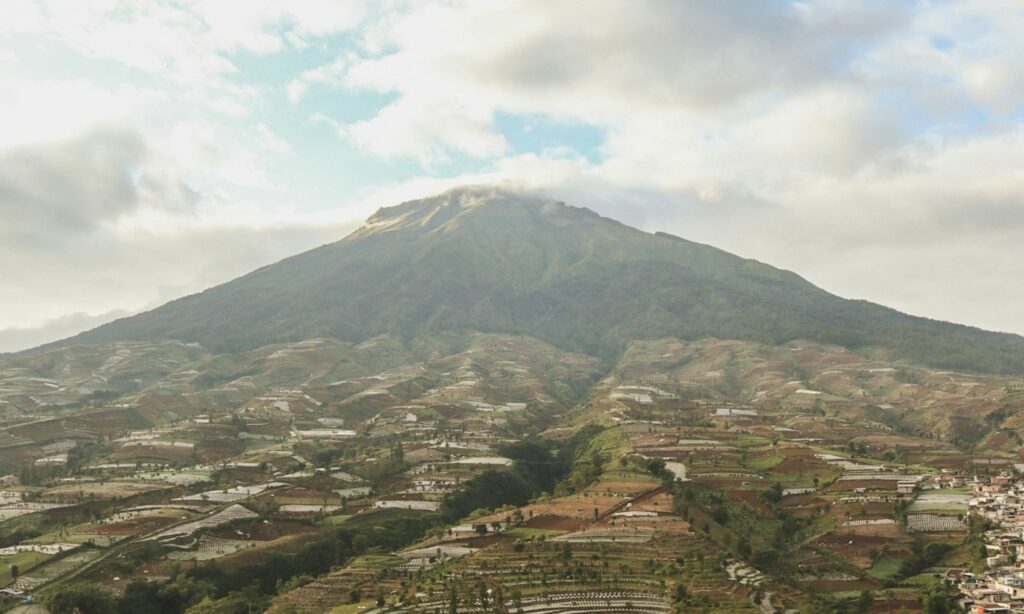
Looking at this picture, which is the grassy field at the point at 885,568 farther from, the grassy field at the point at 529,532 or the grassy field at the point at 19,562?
the grassy field at the point at 19,562

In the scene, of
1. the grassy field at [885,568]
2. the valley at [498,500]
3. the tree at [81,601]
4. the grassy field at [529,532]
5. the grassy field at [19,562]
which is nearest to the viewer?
the tree at [81,601]

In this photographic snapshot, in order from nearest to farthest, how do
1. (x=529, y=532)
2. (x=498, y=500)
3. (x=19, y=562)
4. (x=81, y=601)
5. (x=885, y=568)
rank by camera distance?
(x=81, y=601), (x=885, y=568), (x=19, y=562), (x=529, y=532), (x=498, y=500)

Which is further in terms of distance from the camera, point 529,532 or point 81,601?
point 529,532

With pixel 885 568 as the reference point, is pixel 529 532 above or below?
above

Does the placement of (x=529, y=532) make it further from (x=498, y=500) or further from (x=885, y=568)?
(x=885, y=568)

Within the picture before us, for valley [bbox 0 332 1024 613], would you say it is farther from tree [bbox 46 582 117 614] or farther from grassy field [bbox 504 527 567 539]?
tree [bbox 46 582 117 614]

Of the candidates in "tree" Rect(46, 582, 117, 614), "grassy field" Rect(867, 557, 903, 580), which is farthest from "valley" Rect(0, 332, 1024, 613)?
"tree" Rect(46, 582, 117, 614)

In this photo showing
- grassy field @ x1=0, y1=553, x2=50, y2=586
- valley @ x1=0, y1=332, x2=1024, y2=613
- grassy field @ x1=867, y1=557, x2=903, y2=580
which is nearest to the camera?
valley @ x1=0, y1=332, x2=1024, y2=613

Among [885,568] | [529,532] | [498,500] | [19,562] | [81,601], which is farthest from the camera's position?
[498,500]

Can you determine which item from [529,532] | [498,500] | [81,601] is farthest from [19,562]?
[498,500]

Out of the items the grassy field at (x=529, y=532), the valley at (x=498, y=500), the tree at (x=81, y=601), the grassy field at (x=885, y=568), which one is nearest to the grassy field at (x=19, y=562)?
the valley at (x=498, y=500)

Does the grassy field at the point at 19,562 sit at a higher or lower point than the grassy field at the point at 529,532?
higher

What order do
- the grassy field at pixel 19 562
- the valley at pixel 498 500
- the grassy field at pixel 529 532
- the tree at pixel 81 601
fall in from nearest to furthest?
the tree at pixel 81 601 → the valley at pixel 498 500 → the grassy field at pixel 19 562 → the grassy field at pixel 529 532
